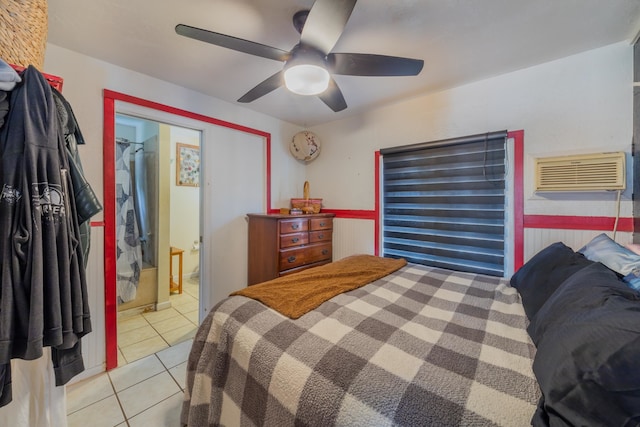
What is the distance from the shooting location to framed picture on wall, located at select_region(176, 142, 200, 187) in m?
3.58

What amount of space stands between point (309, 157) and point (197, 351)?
7.75 ft

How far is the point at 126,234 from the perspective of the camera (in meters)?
2.79

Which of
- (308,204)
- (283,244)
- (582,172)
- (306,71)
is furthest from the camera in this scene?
(308,204)

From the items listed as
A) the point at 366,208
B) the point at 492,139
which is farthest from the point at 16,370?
the point at 492,139

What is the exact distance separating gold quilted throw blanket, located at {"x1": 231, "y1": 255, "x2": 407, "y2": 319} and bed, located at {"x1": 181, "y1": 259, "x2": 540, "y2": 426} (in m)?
0.04

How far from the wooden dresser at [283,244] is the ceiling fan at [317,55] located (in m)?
1.27

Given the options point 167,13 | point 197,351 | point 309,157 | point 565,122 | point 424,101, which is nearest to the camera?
point 197,351

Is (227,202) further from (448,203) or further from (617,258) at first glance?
(617,258)

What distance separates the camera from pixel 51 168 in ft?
2.63

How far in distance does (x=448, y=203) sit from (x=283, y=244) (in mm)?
1598

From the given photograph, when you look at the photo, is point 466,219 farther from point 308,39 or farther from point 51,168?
point 51,168

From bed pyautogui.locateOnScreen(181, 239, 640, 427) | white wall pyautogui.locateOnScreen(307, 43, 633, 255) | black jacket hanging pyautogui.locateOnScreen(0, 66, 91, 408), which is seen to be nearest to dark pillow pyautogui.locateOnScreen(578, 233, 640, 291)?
bed pyautogui.locateOnScreen(181, 239, 640, 427)

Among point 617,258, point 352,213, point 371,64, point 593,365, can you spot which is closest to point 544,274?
point 617,258

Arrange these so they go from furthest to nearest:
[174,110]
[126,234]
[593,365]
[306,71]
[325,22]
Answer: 1. [126,234]
2. [174,110]
3. [306,71]
4. [325,22]
5. [593,365]
